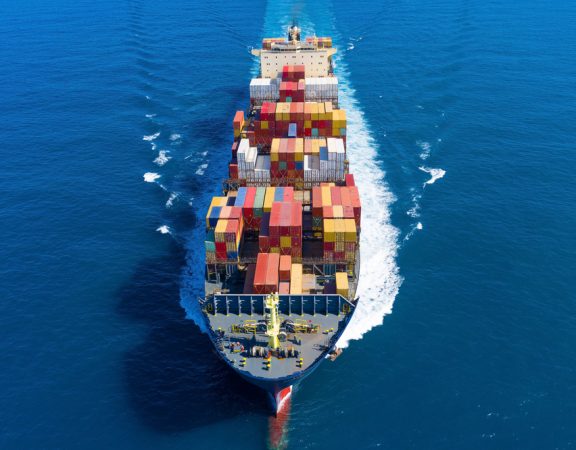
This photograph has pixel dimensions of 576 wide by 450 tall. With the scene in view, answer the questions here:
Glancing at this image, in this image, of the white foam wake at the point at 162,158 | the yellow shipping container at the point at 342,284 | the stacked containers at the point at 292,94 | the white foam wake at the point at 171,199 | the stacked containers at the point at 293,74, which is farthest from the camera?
the white foam wake at the point at 162,158

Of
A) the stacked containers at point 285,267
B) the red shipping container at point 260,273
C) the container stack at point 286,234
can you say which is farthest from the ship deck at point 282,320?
the container stack at point 286,234

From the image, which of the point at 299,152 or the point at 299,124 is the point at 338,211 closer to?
the point at 299,152

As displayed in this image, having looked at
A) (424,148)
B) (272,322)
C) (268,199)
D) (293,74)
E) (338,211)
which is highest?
(293,74)

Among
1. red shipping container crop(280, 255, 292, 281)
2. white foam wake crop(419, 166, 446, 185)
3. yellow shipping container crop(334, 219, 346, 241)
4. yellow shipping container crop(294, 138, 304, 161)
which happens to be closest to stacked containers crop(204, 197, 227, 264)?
red shipping container crop(280, 255, 292, 281)

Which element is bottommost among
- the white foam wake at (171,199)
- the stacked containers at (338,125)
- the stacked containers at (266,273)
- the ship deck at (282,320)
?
the ship deck at (282,320)

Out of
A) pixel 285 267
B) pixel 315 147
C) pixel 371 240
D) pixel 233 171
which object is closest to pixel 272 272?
pixel 285 267

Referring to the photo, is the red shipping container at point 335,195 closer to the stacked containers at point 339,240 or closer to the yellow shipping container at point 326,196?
the yellow shipping container at point 326,196

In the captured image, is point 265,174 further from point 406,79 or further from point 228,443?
point 406,79
